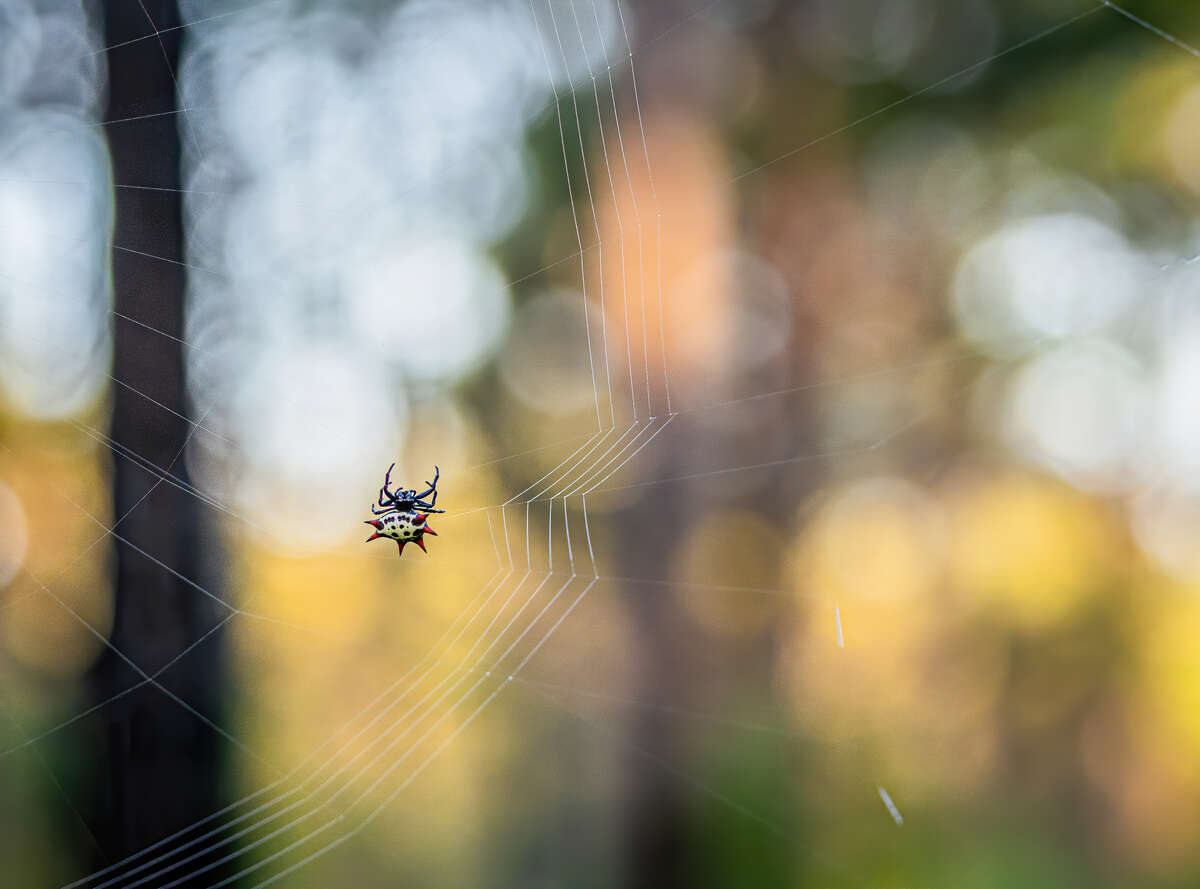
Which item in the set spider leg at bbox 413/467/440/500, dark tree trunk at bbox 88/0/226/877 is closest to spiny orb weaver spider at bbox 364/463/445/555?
spider leg at bbox 413/467/440/500

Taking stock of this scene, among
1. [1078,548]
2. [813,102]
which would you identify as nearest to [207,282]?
[813,102]

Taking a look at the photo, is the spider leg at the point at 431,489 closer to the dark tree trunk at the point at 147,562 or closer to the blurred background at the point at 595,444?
the blurred background at the point at 595,444

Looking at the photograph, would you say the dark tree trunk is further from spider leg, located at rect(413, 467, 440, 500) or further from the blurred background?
spider leg, located at rect(413, 467, 440, 500)

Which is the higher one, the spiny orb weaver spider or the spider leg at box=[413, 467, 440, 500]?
the spider leg at box=[413, 467, 440, 500]

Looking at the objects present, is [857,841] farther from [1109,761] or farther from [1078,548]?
[1078,548]

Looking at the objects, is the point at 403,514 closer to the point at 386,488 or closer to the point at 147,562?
the point at 386,488

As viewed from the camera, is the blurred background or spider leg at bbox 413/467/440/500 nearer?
the blurred background
